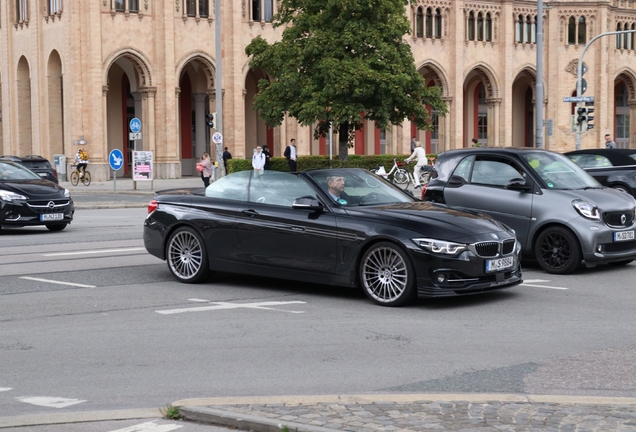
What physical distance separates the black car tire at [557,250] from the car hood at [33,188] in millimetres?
9816

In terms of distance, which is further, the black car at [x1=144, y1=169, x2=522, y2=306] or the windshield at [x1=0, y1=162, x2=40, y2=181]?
the windshield at [x1=0, y1=162, x2=40, y2=181]

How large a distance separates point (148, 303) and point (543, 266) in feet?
17.2

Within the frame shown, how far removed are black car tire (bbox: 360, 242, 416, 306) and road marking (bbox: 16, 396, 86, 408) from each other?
4.36 meters

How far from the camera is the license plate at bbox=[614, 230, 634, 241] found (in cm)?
1296

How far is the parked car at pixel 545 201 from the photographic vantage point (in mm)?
12867

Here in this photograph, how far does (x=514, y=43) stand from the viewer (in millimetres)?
64312

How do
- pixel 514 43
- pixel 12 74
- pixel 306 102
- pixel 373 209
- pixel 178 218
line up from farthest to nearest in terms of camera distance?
pixel 514 43
pixel 12 74
pixel 306 102
pixel 178 218
pixel 373 209

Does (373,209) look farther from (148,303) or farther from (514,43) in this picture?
(514,43)

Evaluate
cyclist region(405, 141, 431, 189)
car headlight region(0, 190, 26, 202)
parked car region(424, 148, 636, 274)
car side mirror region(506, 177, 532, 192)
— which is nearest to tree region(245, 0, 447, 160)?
cyclist region(405, 141, 431, 189)

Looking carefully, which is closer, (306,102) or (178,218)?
(178,218)

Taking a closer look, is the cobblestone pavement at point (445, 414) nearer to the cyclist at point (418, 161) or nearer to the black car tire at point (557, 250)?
the black car tire at point (557, 250)

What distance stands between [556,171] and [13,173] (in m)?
11.1

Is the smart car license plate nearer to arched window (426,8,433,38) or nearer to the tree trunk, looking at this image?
the tree trunk

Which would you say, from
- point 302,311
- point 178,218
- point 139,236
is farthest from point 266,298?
point 139,236
